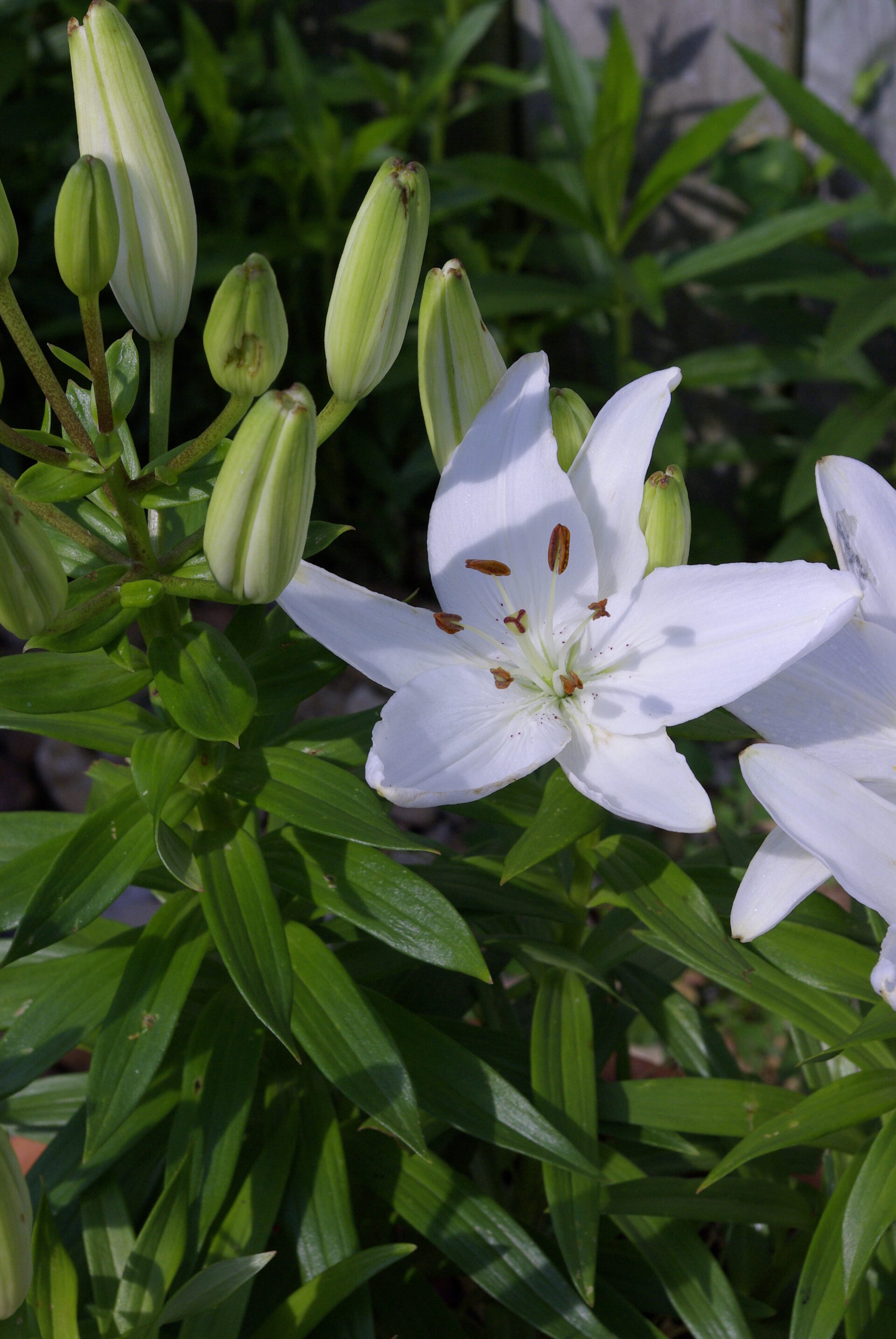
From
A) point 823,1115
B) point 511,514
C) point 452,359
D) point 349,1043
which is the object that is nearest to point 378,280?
point 452,359

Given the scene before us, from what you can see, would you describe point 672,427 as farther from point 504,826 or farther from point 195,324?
point 504,826

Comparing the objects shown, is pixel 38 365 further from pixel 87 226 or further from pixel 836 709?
pixel 836 709

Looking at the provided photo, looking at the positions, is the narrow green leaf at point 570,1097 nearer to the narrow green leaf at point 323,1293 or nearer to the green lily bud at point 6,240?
the narrow green leaf at point 323,1293

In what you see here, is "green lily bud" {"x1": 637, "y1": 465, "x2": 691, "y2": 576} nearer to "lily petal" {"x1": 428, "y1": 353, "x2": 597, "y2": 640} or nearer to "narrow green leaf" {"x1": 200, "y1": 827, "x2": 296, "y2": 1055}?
"lily petal" {"x1": 428, "y1": 353, "x2": 597, "y2": 640}

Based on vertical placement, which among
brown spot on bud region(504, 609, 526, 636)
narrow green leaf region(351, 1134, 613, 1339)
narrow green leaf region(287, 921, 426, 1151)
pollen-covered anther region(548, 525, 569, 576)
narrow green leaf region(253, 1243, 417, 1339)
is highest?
pollen-covered anther region(548, 525, 569, 576)

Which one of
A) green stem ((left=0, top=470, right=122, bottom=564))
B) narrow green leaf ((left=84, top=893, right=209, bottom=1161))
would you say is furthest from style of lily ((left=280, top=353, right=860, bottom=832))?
narrow green leaf ((left=84, top=893, right=209, bottom=1161))

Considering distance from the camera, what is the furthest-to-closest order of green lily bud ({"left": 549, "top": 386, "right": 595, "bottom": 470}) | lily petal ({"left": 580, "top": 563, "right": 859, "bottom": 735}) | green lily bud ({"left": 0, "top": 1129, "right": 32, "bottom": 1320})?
1. green lily bud ({"left": 549, "top": 386, "right": 595, "bottom": 470})
2. lily petal ({"left": 580, "top": 563, "right": 859, "bottom": 735})
3. green lily bud ({"left": 0, "top": 1129, "right": 32, "bottom": 1320})
